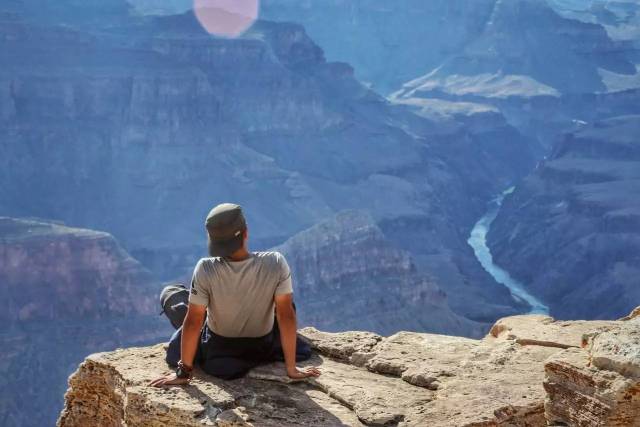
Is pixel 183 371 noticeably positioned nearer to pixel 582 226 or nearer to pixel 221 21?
pixel 582 226

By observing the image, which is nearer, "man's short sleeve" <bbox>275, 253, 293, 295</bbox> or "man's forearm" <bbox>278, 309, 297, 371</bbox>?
"man's short sleeve" <bbox>275, 253, 293, 295</bbox>

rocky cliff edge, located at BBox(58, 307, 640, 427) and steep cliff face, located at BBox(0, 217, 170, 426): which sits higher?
rocky cliff edge, located at BBox(58, 307, 640, 427)

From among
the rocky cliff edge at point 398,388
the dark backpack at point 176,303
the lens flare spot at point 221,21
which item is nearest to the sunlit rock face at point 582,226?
the lens flare spot at point 221,21

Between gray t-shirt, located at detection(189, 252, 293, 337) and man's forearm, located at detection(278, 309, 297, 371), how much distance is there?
17cm

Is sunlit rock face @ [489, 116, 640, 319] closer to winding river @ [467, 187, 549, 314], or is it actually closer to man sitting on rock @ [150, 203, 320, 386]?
winding river @ [467, 187, 549, 314]

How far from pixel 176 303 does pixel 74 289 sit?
4327cm

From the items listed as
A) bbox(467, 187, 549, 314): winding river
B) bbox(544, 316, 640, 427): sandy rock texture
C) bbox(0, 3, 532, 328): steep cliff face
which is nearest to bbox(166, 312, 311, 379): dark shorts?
bbox(544, 316, 640, 427): sandy rock texture

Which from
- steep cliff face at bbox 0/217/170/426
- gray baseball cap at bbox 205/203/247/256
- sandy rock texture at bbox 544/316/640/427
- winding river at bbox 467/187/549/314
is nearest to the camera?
sandy rock texture at bbox 544/316/640/427

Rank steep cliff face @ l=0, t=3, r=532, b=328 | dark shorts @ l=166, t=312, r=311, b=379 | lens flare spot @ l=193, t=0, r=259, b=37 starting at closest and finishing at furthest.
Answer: dark shorts @ l=166, t=312, r=311, b=379 → steep cliff face @ l=0, t=3, r=532, b=328 → lens flare spot @ l=193, t=0, r=259, b=37

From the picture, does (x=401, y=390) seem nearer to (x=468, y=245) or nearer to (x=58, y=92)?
(x=58, y=92)

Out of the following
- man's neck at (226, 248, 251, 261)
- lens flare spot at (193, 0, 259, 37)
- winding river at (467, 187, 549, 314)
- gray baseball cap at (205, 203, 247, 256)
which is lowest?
winding river at (467, 187, 549, 314)

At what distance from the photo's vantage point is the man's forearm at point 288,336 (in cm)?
766

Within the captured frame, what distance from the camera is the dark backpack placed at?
8.54m

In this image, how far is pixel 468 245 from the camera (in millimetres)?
97562
